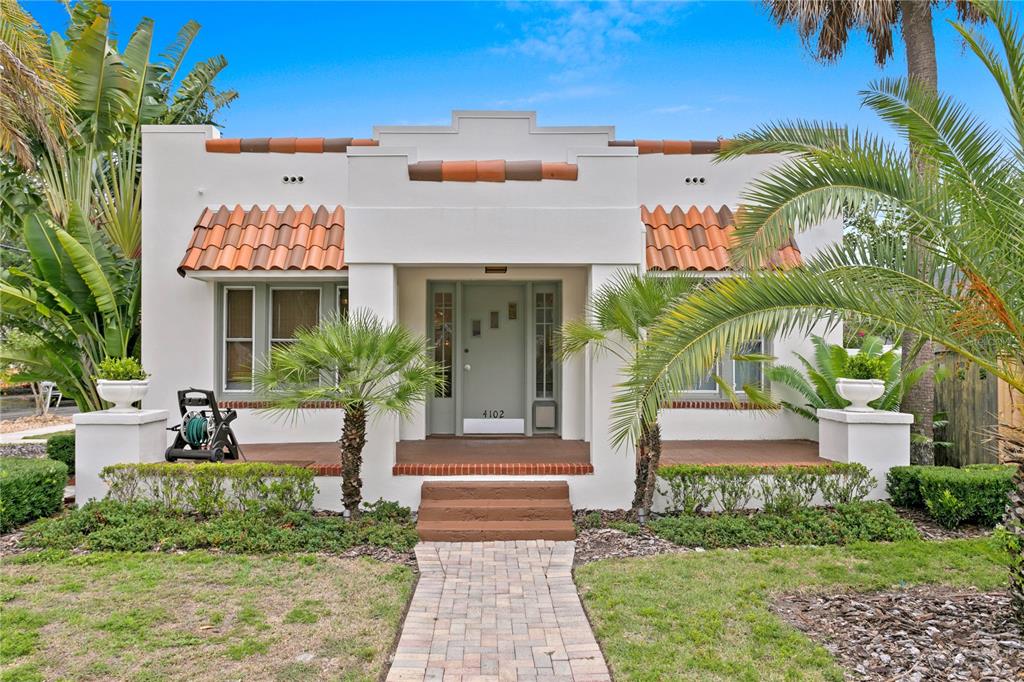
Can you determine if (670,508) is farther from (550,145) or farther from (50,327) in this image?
(50,327)

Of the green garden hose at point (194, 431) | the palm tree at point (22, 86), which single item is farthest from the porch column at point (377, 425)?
the palm tree at point (22, 86)

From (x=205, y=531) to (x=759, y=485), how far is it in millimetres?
6739

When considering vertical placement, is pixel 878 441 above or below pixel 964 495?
above

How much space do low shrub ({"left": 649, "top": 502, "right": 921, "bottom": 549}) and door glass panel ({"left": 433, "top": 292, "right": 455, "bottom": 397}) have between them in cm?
449

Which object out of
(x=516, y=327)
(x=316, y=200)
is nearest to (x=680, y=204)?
(x=516, y=327)

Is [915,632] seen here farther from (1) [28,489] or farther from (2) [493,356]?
(1) [28,489]

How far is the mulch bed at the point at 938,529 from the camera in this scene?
761 cm

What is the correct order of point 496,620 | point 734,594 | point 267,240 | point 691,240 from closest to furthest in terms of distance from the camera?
point 496,620, point 734,594, point 267,240, point 691,240

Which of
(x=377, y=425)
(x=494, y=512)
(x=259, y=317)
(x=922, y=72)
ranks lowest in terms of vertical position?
(x=494, y=512)

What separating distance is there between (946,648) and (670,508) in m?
3.81

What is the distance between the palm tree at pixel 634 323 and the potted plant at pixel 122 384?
5645 millimetres

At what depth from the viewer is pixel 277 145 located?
10875 mm

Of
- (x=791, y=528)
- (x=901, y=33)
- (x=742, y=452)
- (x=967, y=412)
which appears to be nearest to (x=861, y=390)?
(x=742, y=452)

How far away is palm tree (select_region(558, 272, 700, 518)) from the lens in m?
7.46
